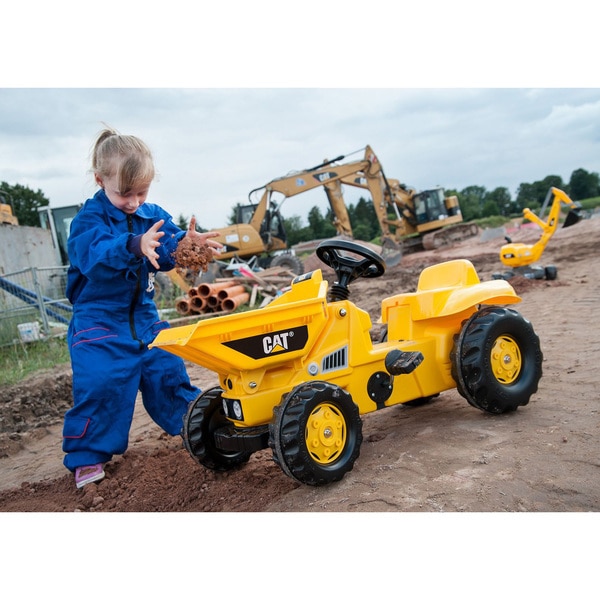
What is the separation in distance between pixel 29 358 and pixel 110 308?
465cm

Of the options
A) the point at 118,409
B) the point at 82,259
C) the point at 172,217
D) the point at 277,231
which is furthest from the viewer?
the point at 277,231

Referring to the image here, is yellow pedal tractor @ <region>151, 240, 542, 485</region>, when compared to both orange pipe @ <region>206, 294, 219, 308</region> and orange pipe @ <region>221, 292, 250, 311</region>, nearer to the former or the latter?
orange pipe @ <region>221, 292, 250, 311</region>

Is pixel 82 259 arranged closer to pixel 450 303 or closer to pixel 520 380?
pixel 450 303

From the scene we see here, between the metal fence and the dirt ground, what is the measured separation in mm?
3410

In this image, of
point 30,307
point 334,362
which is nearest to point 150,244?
point 334,362

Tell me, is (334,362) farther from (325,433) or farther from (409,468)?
(409,468)

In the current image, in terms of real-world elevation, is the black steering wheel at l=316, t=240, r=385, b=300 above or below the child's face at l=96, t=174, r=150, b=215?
below

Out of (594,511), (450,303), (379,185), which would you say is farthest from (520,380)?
(379,185)

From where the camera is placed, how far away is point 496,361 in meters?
2.73

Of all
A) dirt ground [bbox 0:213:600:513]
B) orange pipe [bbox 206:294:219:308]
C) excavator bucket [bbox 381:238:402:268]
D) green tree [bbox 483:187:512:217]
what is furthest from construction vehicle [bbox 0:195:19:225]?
green tree [bbox 483:187:512:217]

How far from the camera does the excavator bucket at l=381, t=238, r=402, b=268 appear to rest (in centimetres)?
1602

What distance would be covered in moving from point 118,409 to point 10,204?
37.0 feet

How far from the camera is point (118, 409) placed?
2684mm

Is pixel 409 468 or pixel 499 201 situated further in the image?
pixel 499 201
